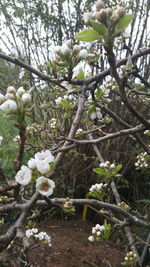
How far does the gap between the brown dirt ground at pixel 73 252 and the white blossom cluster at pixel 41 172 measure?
1.90m

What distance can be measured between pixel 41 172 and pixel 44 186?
4 cm

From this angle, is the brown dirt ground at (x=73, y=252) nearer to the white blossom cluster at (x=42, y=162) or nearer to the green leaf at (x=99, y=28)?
the white blossom cluster at (x=42, y=162)

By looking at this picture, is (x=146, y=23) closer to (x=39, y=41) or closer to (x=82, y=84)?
(x=39, y=41)

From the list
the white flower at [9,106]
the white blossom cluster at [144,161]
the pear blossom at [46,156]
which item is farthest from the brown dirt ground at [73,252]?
the white flower at [9,106]

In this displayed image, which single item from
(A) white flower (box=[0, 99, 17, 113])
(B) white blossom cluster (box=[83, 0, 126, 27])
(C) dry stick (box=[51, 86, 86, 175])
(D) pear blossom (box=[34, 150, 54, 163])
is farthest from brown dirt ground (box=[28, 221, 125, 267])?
(B) white blossom cluster (box=[83, 0, 126, 27])

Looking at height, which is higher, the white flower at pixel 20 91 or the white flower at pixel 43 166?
the white flower at pixel 20 91

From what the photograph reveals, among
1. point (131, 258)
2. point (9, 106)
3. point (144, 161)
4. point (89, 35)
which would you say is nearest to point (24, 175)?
point (9, 106)

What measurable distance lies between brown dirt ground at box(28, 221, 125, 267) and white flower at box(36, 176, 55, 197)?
1.90 meters

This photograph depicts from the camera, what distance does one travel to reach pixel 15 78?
4.52 m

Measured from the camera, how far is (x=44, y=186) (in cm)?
76

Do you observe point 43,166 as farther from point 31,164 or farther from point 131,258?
point 131,258

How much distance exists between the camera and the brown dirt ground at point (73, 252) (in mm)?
2617

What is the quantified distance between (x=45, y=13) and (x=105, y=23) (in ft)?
14.8

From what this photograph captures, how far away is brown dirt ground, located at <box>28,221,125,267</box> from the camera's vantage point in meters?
2.62
